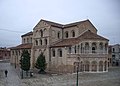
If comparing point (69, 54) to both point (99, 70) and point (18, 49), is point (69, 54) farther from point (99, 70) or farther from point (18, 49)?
point (18, 49)

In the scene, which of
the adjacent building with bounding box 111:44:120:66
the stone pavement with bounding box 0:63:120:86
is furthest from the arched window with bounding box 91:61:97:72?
the adjacent building with bounding box 111:44:120:66

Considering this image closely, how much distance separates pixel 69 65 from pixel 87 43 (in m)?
5.78

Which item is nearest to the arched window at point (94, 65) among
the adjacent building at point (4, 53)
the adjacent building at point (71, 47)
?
the adjacent building at point (71, 47)

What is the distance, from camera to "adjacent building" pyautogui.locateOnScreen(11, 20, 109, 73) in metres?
36.4

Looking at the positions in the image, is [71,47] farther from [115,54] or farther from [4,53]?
[4,53]

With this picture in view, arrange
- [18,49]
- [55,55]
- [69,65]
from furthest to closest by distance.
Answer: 1. [18,49]
2. [55,55]
3. [69,65]

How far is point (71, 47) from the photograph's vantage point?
3619 cm

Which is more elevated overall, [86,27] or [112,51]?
[86,27]

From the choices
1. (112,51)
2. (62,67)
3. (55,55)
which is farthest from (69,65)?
(112,51)

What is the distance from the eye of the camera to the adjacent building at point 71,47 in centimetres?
3644

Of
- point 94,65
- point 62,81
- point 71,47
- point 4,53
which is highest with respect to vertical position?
point 71,47

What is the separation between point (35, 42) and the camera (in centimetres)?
4600

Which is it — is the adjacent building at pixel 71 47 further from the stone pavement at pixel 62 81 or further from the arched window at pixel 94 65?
the stone pavement at pixel 62 81

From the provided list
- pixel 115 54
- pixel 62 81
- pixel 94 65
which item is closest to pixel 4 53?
pixel 115 54
